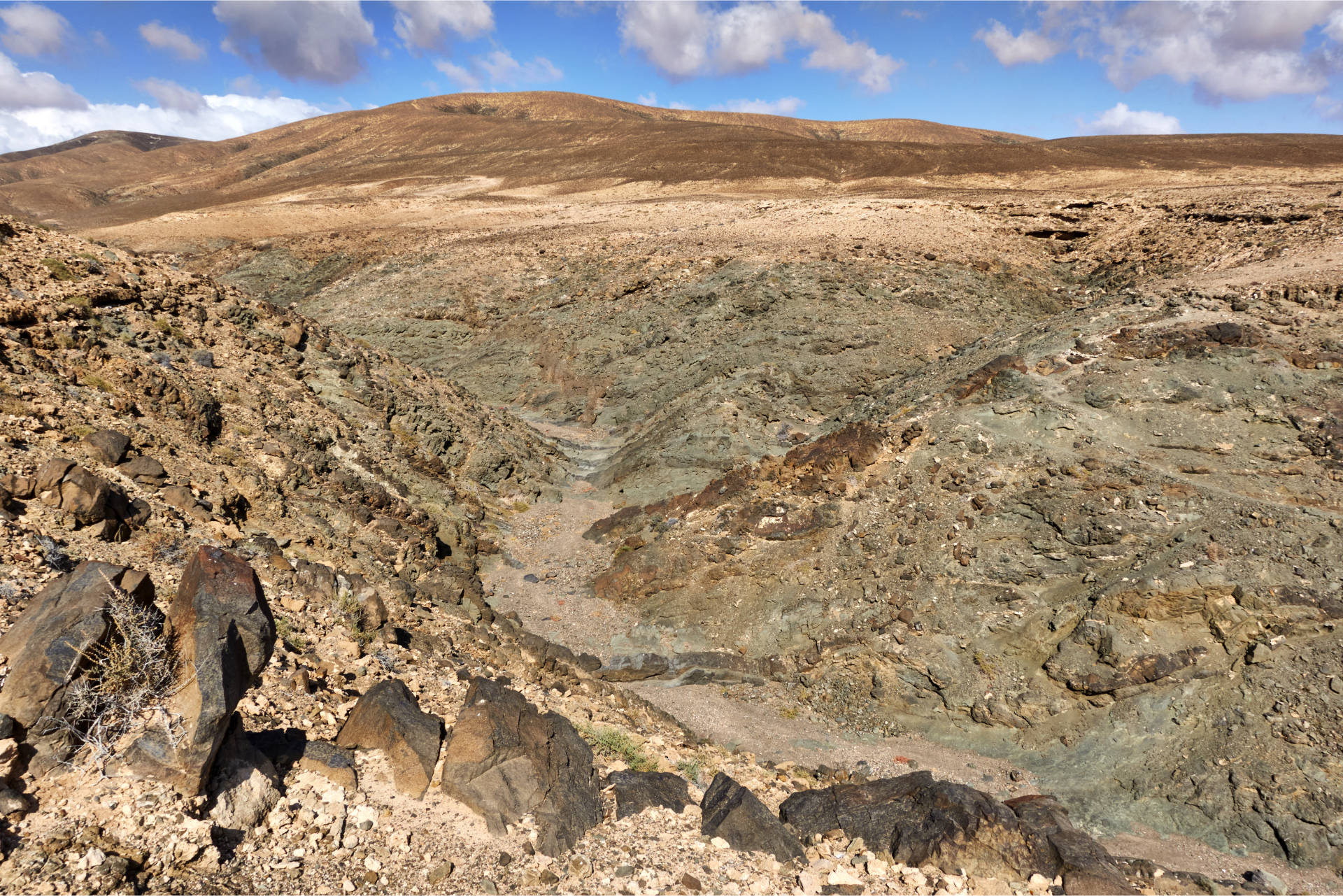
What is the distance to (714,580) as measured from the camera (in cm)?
1061

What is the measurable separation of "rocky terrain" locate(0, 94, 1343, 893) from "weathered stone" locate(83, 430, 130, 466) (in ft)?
0.13

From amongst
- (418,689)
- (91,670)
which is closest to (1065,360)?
(418,689)

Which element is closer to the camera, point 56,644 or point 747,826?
point 56,644

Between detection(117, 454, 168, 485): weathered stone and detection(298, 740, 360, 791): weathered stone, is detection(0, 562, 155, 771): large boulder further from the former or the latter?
detection(117, 454, 168, 485): weathered stone

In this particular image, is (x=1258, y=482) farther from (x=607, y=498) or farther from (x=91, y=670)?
(x=91, y=670)

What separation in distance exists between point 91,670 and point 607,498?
1045 centimetres

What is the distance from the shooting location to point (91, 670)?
387 centimetres

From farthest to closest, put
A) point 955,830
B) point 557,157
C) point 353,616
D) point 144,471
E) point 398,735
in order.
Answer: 1. point 557,157
2. point 144,471
3. point 353,616
4. point 955,830
5. point 398,735

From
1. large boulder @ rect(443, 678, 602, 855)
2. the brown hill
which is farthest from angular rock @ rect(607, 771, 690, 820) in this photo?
the brown hill

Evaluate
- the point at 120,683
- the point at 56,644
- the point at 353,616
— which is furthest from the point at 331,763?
the point at 353,616

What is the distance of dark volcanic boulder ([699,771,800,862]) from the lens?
203 inches

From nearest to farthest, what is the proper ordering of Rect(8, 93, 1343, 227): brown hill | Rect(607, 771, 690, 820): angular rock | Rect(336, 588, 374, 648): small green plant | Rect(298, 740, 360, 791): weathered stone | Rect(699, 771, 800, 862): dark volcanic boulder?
Rect(298, 740, 360, 791): weathered stone, Rect(699, 771, 800, 862): dark volcanic boulder, Rect(607, 771, 690, 820): angular rock, Rect(336, 588, 374, 648): small green plant, Rect(8, 93, 1343, 227): brown hill

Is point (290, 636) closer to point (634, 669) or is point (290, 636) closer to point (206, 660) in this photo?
point (206, 660)

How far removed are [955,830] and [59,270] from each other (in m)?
13.4
